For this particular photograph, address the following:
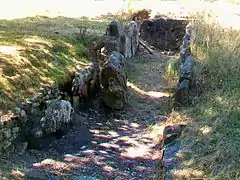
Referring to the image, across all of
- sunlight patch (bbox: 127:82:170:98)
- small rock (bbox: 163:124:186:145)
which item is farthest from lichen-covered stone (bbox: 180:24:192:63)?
small rock (bbox: 163:124:186:145)

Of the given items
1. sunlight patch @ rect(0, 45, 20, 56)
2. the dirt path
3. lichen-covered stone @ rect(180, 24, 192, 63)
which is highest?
sunlight patch @ rect(0, 45, 20, 56)

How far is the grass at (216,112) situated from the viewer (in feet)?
15.9

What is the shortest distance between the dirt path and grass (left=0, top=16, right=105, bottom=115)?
84cm

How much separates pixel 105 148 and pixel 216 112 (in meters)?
1.68

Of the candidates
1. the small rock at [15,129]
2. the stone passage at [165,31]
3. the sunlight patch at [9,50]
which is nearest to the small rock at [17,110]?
the small rock at [15,129]

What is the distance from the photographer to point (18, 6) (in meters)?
14.2

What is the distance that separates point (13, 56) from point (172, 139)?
293 centimetres

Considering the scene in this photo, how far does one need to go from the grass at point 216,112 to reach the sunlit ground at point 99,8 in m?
2.92

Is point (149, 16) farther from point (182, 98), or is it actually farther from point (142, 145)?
point (142, 145)

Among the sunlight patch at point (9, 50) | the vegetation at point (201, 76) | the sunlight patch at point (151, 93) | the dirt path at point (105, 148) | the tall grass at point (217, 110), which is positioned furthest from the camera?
the sunlight patch at point (151, 93)

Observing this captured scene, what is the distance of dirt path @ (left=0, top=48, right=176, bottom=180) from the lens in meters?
5.57

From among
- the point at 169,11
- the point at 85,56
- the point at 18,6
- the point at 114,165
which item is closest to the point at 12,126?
the point at 114,165

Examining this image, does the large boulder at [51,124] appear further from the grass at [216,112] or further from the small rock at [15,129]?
the grass at [216,112]

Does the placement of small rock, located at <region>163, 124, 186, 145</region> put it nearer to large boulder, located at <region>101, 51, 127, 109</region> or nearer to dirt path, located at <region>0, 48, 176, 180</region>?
dirt path, located at <region>0, 48, 176, 180</region>
